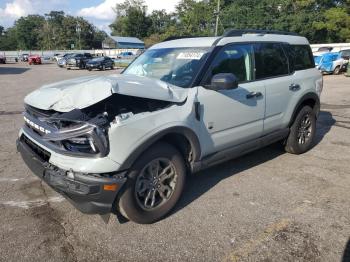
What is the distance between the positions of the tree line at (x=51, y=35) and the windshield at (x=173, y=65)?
328 ft

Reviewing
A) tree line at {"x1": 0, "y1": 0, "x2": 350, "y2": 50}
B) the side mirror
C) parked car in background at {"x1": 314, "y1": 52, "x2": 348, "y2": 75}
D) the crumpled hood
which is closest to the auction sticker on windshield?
the side mirror

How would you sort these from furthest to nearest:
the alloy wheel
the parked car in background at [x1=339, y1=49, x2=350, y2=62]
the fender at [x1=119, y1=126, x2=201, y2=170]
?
the parked car in background at [x1=339, y1=49, x2=350, y2=62] < the alloy wheel < the fender at [x1=119, y1=126, x2=201, y2=170]

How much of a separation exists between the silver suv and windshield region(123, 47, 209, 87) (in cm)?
1

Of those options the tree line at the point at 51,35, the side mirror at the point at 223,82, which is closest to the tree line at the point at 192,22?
the tree line at the point at 51,35

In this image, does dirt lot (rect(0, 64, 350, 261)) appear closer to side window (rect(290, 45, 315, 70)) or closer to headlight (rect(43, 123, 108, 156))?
headlight (rect(43, 123, 108, 156))

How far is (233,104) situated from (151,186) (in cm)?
144

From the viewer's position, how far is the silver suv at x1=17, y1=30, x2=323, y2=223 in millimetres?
3012

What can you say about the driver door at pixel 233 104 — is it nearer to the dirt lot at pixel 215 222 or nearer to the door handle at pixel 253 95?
the door handle at pixel 253 95

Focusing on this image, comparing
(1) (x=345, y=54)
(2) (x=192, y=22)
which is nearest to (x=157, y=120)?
(1) (x=345, y=54)

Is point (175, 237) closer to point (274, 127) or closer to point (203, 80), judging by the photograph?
point (203, 80)

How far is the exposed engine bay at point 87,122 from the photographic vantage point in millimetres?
2922

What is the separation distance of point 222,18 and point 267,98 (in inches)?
2355

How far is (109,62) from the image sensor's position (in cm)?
3253

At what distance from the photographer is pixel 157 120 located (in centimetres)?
331
